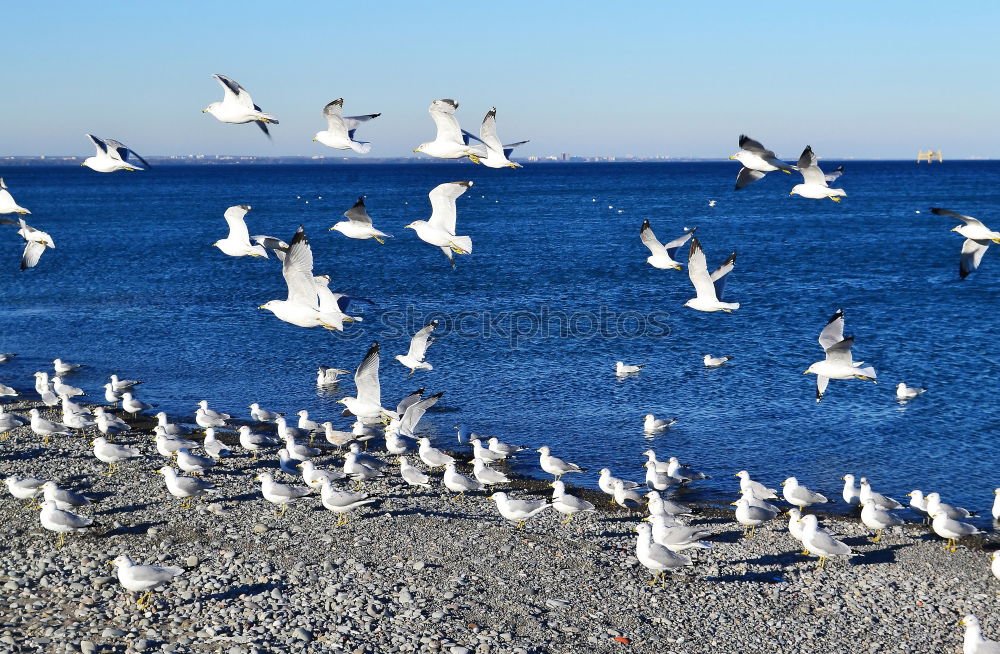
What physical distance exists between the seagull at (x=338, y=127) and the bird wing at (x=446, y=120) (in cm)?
99

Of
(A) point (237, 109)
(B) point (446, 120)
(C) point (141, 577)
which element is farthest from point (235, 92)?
(C) point (141, 577)

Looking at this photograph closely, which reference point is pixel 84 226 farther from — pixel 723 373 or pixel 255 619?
pixel 255 619

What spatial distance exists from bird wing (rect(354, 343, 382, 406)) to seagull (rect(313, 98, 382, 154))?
3.20 m

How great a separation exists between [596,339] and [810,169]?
18314 mm

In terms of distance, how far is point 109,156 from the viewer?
15.4m

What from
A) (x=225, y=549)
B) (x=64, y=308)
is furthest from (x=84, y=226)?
(x=225, y=549)

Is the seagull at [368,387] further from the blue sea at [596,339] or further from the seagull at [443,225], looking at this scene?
the blue sea at [596,339]

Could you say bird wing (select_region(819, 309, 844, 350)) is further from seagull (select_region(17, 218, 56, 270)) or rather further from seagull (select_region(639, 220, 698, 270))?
seagull (select_region(17, 218, 56, 270))

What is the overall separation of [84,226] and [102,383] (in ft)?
196

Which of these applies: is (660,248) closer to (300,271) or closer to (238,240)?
(300,271)

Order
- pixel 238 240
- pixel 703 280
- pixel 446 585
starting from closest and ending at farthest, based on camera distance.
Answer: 1. pixel 446 585
2. pixel 238 240
3. pixel 703 280

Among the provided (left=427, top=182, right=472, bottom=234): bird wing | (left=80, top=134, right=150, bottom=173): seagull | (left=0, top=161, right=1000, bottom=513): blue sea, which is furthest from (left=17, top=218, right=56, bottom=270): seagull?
(left=427, top=182, right=472, bottom=234): bird wing

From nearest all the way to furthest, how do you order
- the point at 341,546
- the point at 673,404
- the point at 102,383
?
the point at 341,546 → the point at 673,404 → the point at 102,383

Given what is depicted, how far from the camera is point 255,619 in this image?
1091 cm
